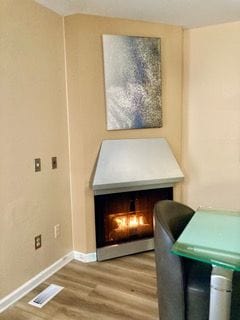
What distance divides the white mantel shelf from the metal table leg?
144 cm

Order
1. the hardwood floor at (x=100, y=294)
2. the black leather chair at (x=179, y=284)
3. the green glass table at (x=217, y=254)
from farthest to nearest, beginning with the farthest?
1. the hardwood floor at (x=100, y=294)
2. the black leather chair at (x=179, y=284)
3. the green glass table at (x=217, y=254)

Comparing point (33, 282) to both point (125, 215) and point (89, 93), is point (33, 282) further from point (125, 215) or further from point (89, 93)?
point (89, 93)

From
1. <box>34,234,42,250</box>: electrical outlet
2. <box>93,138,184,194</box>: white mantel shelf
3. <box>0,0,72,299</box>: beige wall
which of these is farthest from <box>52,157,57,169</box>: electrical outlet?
<box>34,234,42,250</box>: electrical outlet

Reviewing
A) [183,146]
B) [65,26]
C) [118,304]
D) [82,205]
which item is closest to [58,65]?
[65,26]

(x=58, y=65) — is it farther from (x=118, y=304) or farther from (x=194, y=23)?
(x=118, y=304)

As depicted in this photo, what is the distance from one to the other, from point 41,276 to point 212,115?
2255mm

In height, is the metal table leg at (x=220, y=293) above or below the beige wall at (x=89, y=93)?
below

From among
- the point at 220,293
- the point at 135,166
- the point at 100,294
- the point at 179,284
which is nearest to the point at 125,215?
the point at 135,166

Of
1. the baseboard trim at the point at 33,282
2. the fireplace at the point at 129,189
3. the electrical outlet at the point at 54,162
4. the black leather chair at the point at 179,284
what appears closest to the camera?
the black leather chair at the point at 179,284

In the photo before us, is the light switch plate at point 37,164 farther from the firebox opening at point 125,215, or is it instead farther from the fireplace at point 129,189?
the firebox opening at point 125,215

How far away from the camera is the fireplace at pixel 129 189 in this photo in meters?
2.60

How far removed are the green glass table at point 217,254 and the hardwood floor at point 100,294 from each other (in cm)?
81

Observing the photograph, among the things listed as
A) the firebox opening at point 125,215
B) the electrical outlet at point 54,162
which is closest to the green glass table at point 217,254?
the firebox opening at point 125,215

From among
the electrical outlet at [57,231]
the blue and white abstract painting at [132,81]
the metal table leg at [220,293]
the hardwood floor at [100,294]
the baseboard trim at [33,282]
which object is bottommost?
the hardwood floor at [100,294]
